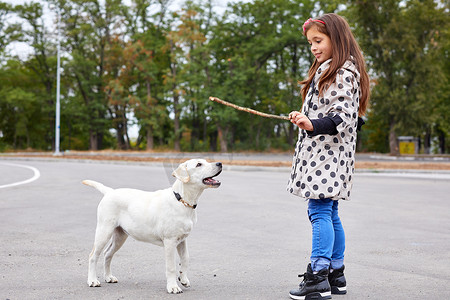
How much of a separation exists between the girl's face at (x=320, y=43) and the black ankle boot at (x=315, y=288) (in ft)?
5.15

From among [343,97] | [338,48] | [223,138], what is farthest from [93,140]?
[343,97]

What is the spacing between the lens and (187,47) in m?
41.0

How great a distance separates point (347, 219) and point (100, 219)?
4611 mm

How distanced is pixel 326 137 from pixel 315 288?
1.07m

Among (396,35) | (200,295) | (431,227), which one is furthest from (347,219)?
(396,35)

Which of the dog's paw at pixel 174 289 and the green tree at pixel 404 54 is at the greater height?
the green tree at pixel 404 54

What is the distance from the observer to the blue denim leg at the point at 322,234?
3.52m

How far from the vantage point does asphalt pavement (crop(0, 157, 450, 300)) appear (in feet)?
12.5

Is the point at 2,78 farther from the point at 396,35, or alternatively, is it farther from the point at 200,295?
the point at 200,295

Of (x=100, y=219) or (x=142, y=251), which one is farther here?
(x=142, y=251)

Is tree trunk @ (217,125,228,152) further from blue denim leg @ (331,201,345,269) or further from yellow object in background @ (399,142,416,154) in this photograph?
blue denim leg @ (331,201,345,269)

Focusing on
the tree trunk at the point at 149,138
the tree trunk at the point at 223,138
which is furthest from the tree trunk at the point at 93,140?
the tree trunk at the point at 223,138

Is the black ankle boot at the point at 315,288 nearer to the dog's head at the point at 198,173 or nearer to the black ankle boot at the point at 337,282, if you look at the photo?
the black ankle boot at the point at 337,282

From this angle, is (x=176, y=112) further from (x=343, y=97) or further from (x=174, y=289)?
(x=343, y=97)
